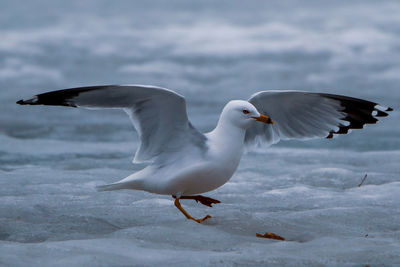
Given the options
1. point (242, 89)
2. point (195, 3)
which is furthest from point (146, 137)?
point (195, 3)

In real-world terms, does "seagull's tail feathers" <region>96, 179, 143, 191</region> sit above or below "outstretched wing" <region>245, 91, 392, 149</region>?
below

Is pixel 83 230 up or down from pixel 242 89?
down

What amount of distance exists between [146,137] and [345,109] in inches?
51.5

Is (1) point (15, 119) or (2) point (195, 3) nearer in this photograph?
(1) point (15, 119)

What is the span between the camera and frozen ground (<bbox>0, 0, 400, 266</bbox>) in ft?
10.8

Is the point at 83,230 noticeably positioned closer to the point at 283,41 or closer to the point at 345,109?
the point at 345,109

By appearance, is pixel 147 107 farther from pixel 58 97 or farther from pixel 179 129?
pixel 58 97

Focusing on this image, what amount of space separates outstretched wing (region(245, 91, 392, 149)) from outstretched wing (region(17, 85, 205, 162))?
1.78 ft

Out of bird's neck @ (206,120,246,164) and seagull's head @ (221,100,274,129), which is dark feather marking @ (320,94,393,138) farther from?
bird's neck @ (206,120,246,164)

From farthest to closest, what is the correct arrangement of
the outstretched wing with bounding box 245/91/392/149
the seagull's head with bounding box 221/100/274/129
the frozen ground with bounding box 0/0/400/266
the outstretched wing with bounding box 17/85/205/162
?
the outstretched wing with bounding box 245/91/392/149 → the seagull's head with bounding box 221/100/274/129 → the outstretched wing with bounding box 17/85/205/162 → the frozen ground with bounding box 0/0/400/266

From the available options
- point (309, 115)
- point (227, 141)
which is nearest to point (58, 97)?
point (227, 141)

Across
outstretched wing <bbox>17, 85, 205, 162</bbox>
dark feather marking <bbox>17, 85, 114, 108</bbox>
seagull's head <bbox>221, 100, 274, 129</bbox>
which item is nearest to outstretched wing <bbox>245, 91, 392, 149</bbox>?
seagull's head <bbox>221, 100, 274, 129</bbox>

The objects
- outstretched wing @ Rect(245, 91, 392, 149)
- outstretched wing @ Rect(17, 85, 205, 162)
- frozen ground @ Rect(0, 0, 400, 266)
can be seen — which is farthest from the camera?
outstretched wing @ Rect(245, 91, 392, 149)

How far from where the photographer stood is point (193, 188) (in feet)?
13.0
